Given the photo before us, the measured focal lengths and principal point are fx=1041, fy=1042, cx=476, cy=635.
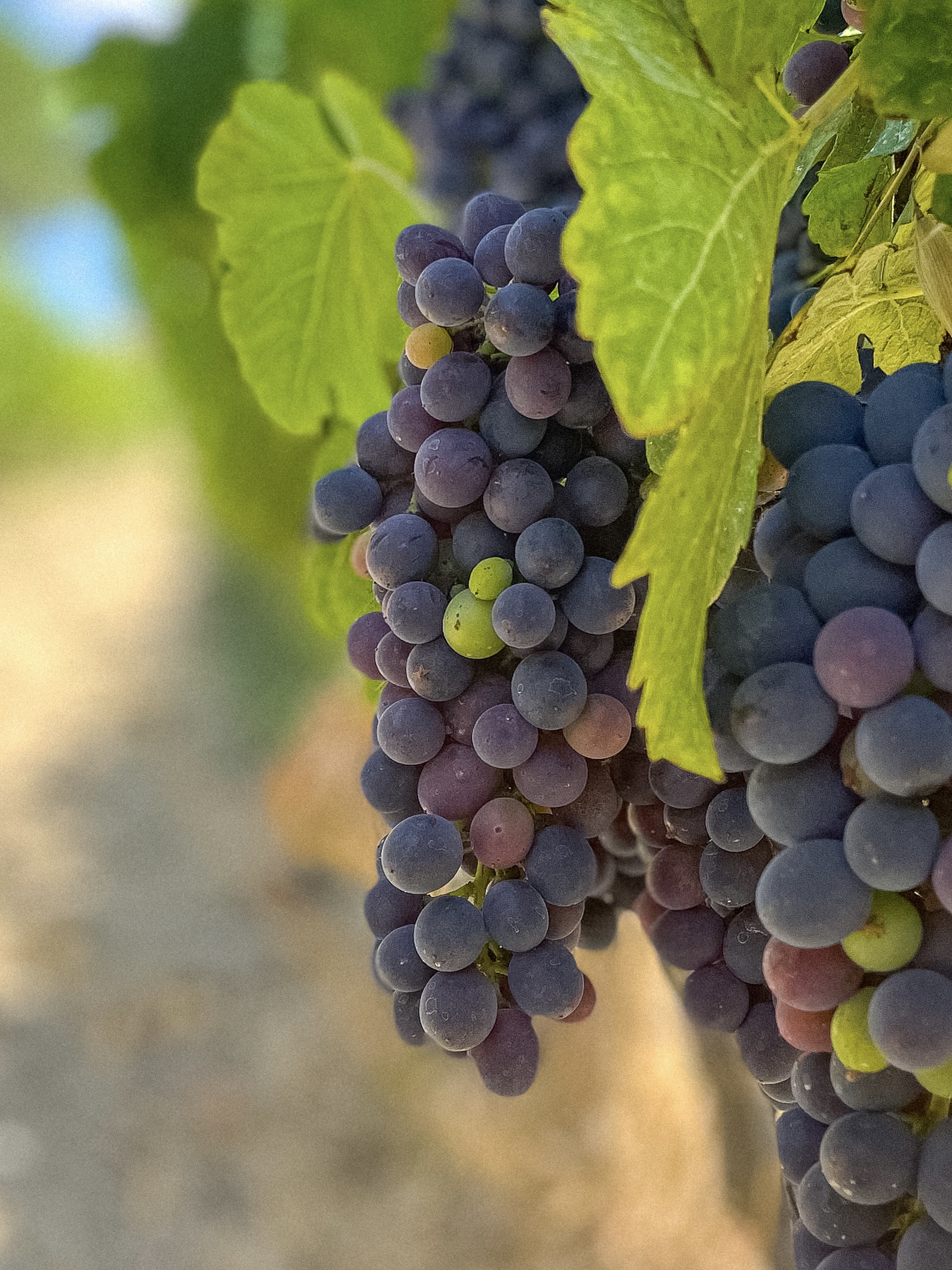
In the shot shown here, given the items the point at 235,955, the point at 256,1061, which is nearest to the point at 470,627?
the point at 256,1061

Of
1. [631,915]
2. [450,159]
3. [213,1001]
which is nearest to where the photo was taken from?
[631,915]

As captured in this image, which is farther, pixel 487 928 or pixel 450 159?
pixel 450 159

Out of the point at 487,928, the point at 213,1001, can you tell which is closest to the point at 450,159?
the point at 487,928

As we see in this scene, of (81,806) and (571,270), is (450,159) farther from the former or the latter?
(81,806)

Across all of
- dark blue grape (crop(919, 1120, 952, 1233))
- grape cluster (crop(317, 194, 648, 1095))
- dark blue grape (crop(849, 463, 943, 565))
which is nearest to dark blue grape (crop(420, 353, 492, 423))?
grape cluster (crop(317, 194, 648, 1095))

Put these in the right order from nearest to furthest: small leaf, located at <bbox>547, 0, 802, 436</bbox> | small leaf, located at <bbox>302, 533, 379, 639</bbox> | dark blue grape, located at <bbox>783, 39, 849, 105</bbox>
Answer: small leaf, located at <bbox>547, 0, 802, 436</bbox> < dark blue grape, located at <bbox>783, 39, 849, 105</bbox> < small leaf, located at <bbox>302, 533, 379, 639</bbox>

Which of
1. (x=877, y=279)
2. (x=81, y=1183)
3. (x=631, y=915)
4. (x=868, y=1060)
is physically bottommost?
(x=81, y=1183)

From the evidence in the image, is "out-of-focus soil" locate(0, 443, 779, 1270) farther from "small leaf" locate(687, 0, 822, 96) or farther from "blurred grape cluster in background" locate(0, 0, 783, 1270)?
"small leaf" locate(687, 0, 822, 96)
